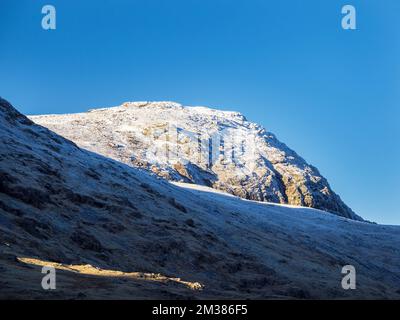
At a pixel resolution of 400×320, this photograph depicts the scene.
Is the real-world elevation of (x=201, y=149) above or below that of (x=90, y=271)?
above

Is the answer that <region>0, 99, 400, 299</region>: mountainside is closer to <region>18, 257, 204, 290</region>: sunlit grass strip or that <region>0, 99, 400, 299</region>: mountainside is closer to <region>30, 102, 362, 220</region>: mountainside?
<region>18, 257, 204, 290</region>: sunlit grass strip

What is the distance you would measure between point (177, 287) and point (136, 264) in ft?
26.0

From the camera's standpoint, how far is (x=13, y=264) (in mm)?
20359

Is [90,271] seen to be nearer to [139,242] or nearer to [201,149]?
[139,242]

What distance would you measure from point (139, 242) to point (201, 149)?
70258 millimetres

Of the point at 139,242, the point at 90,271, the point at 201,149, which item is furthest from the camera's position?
the point at 201,149

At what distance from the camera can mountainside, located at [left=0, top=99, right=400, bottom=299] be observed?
22.0 m

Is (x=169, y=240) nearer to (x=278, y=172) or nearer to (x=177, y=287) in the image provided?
(x=177, y=287)

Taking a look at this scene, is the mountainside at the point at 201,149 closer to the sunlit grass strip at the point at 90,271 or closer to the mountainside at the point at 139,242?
the mountainside at the point at 139,242

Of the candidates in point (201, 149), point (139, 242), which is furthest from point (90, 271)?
point (201, 149)

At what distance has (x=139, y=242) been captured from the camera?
33.6 metres

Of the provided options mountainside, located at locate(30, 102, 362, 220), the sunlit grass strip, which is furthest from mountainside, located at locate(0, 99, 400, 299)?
mountainside, located at locate(30, 102, 362, 220)

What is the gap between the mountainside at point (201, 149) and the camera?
87.3 meters
